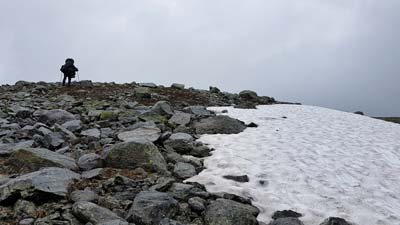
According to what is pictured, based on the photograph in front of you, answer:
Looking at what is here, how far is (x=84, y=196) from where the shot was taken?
307 inches

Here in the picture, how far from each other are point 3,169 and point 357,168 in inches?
363

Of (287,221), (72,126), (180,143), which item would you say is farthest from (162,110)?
(287,221)

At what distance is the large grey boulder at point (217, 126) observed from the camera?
48.8ft

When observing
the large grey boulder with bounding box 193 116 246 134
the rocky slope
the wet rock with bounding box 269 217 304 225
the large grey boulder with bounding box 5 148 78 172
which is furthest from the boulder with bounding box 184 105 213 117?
the wet rock with bounding box 269 217 304 225

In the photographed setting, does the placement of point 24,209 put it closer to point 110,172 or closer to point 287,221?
point 110,172

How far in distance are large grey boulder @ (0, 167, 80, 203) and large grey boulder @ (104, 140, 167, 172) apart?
5.12 feet

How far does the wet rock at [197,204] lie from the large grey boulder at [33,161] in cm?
319

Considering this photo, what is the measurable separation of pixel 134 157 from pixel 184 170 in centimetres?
128

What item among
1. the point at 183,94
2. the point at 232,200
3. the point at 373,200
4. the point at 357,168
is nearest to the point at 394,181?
the point at 357,168

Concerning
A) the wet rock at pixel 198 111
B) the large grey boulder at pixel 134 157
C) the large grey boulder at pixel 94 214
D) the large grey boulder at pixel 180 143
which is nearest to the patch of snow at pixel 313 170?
the large grey boulder at pixel 180 143

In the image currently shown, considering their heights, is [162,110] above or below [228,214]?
above

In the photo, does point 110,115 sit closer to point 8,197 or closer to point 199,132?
point 199,132

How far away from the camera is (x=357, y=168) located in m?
11.5

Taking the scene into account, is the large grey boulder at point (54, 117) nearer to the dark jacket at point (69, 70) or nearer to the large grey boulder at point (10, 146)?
the large grey boulder at point (10, 146)
